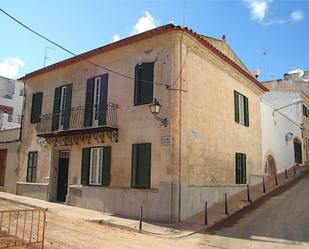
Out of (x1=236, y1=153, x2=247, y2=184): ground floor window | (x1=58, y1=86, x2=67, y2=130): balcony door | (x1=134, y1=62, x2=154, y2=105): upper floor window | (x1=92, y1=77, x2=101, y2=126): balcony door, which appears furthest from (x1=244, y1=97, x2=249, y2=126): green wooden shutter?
(x1=58, y1=86, x2=67, y2=130): balcony door

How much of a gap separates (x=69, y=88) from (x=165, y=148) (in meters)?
6.90

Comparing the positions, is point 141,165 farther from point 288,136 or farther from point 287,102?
point 287,102

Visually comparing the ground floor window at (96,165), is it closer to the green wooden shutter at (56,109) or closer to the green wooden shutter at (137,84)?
the green wooden shutter at (137,84)

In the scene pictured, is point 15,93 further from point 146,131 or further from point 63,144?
point 146,131

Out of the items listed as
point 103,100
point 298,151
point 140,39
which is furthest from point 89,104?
point 298,151

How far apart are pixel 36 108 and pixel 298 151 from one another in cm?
2053

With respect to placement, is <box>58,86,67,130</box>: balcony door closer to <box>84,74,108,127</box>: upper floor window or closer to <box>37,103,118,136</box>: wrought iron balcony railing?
<box>37,103,118,136</box>: wrought iron balcony railing

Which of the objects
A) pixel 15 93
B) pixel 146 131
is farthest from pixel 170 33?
pixel 15 93

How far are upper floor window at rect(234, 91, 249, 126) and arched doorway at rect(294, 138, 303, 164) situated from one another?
10.8 m

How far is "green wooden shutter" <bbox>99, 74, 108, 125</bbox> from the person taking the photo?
14.2 m

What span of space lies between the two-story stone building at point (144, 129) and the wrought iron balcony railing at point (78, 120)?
0.05 m

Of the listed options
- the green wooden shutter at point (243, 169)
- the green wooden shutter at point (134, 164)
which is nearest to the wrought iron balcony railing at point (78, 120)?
the green wooden shutter at point (134, 164)

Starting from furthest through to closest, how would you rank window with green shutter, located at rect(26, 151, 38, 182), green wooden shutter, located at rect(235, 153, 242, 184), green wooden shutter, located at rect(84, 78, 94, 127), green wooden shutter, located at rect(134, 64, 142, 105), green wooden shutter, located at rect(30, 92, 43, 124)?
green wooden shutter, located at rect(30, 92, 43, 124)
window with green shutter, located at rect(26, 151, 38, 182)
green wooden shutter, located at rect(235, 153, 242, 184)
green wooden shutter, located at rect(84, 78, 94, 127)
green wooden shutter, located at rect(134, 64, 142, 105)

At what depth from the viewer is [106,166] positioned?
45.4ft
